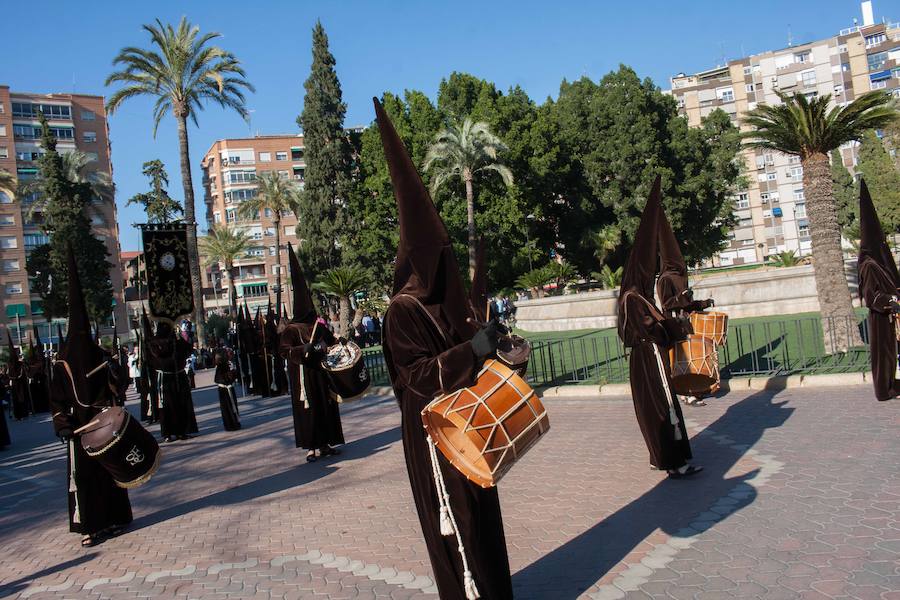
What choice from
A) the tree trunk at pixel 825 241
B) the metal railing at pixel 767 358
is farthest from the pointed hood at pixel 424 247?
the tree trunk at pixel 825 241

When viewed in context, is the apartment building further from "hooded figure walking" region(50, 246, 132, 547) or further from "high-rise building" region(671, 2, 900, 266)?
"hooded figure walking" region(50, 246, 132, 547)

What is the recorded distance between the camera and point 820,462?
699 cm

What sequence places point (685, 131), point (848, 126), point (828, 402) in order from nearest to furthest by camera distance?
point (828, 402) → point (848, 126) → point (685, 131)

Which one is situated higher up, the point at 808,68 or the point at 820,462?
the point at 808,68

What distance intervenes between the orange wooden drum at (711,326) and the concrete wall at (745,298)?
55.2 ft

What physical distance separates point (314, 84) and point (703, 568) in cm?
4919

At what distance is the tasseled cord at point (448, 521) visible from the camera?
12.6 feet

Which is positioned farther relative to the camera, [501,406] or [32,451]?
[32,451]

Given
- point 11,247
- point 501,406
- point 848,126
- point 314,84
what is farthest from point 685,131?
point 11,247

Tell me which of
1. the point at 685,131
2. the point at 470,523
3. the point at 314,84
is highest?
the point at 314,84

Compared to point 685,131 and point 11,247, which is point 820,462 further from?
point 11,247

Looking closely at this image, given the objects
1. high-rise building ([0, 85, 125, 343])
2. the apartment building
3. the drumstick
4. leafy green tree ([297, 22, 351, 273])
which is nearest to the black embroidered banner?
the drumstick

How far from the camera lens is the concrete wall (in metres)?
24.1

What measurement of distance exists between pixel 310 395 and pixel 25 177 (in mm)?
78920
